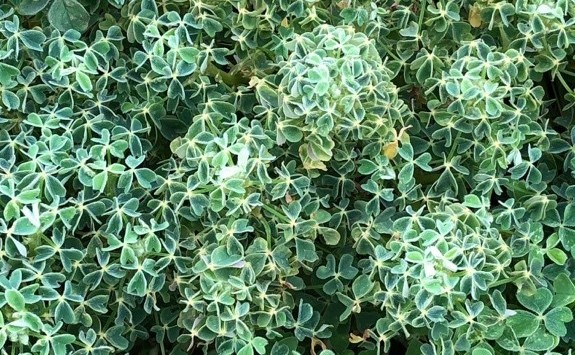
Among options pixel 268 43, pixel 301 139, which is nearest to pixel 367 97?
pixel 301 139

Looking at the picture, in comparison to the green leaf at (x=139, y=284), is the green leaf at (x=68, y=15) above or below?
above

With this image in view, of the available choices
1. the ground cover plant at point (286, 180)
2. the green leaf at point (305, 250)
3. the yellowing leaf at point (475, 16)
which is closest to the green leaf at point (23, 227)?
the ground cover plant at point (286, 180)

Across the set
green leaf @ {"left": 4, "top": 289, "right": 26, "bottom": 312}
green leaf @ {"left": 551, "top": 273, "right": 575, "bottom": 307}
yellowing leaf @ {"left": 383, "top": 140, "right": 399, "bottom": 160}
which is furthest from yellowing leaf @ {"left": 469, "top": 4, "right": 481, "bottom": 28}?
green leaf @ {"left": 4, "top": 289, "right": 26, "bottom": 312}

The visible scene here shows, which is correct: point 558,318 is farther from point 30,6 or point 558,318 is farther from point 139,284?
point 30,6

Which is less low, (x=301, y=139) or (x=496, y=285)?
(x=301, y=139)

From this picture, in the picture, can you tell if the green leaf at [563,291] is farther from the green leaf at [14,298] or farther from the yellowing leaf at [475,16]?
the green leaf at [14,298]

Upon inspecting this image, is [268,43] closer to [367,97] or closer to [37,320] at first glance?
[367,97]

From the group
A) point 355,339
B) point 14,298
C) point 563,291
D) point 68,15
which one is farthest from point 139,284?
point 563,291

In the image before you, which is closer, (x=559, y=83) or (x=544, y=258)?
(x=544, y=258)
